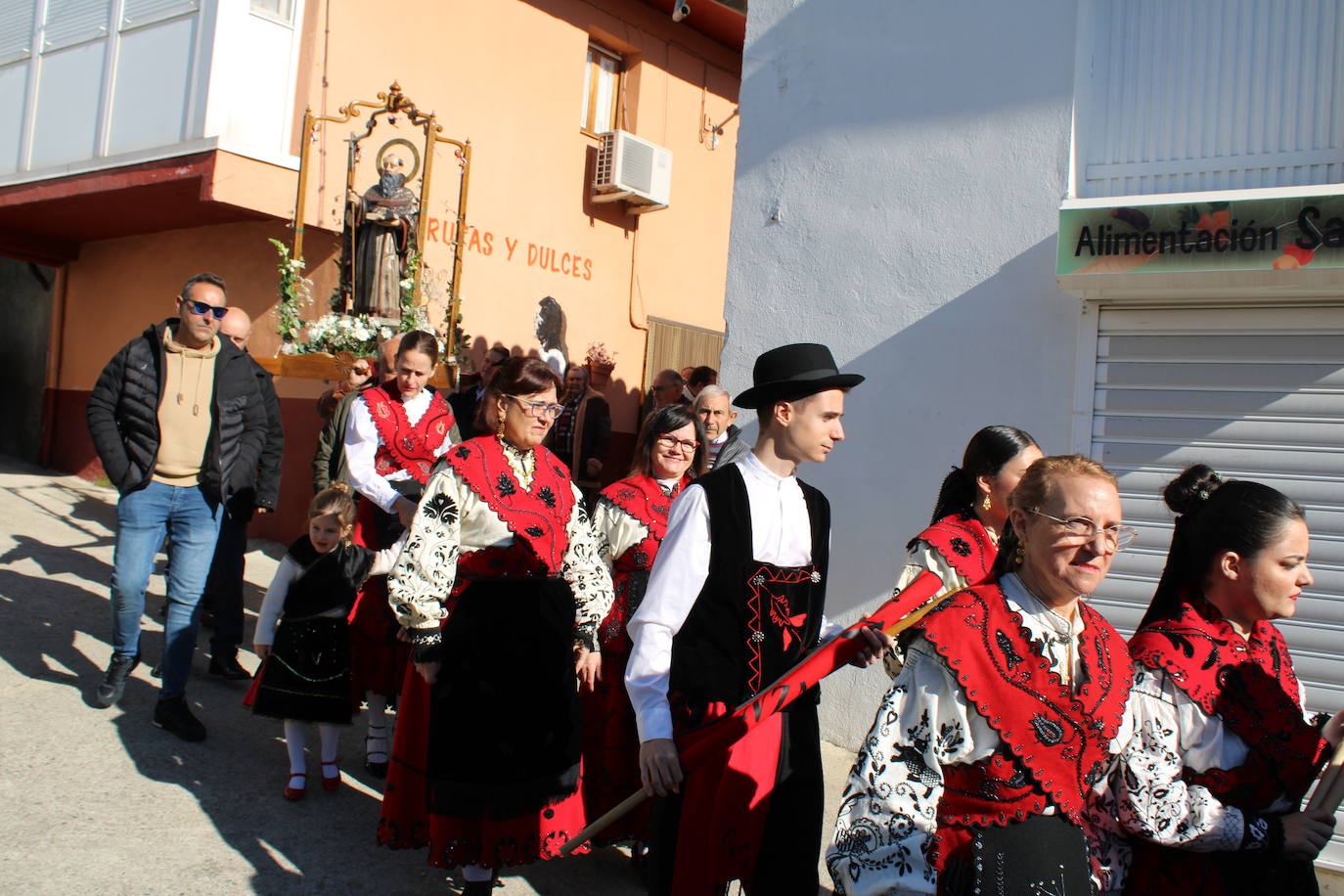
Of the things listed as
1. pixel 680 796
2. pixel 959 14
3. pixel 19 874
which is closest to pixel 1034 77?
pixel 959 14

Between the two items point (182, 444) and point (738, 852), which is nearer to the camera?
point (738, 852)

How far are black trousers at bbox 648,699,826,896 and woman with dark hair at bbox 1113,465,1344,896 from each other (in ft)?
2.78

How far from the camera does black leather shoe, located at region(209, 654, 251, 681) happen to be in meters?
6.22

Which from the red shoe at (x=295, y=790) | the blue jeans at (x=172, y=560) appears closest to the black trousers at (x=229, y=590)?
the blue jeans at (x=172, y=560)

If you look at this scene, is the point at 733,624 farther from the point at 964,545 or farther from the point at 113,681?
the point at 113,681

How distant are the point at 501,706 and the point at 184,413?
2.72m

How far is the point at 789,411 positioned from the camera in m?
3.00

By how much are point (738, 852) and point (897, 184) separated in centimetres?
449

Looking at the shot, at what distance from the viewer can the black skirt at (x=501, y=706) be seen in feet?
12.1

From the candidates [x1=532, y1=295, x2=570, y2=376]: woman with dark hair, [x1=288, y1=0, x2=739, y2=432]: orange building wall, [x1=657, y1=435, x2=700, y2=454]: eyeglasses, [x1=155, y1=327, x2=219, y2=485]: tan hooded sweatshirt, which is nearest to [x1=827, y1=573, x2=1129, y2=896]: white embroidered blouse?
[x1=657, y1=435, x2=700, y2=454]: eyeglasses

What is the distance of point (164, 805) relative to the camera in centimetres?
445

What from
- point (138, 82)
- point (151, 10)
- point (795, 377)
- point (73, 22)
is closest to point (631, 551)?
point (795, 377)

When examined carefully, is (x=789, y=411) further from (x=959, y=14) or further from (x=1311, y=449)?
(x=959, y=14)

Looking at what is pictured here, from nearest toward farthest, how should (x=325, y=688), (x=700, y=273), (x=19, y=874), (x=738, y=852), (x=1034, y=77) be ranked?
1. (x=738, y=852)
2. (x=19, y=874)
3. (x=325, y=688)
4. (x=1034, y=77)
5. (x=700, y=273)
